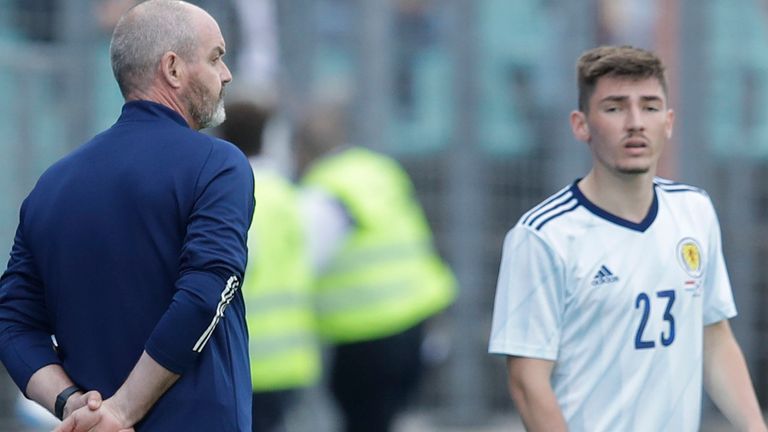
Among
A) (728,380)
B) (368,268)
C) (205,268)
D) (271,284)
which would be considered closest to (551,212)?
(728,380)

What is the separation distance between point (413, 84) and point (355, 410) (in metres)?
3.02

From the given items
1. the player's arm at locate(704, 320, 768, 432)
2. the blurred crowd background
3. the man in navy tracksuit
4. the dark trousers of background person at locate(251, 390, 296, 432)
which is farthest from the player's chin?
the blurred crowd background

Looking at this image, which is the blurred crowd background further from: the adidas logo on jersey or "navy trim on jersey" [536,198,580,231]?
the adidas logo on jersey

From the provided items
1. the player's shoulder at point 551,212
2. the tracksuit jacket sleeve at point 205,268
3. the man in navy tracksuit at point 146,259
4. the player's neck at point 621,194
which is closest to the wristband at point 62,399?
the man in navy tracksuit at point 146,259

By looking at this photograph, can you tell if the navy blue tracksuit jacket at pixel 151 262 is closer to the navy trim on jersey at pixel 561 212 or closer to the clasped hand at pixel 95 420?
the clasped hand at pixel 95 420

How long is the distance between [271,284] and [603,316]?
2.28 metres

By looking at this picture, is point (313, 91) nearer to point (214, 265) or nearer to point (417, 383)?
point (417, 383)

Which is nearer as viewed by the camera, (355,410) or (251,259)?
(251,259)

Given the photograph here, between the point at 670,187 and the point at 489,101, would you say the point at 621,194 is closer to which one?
the point at 670,187

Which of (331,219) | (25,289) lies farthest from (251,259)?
(25,289)

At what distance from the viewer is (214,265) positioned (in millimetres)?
3779

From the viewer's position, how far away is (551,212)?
4.68 m

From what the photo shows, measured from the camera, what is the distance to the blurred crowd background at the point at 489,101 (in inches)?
396

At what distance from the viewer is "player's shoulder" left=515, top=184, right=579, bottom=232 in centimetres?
464
